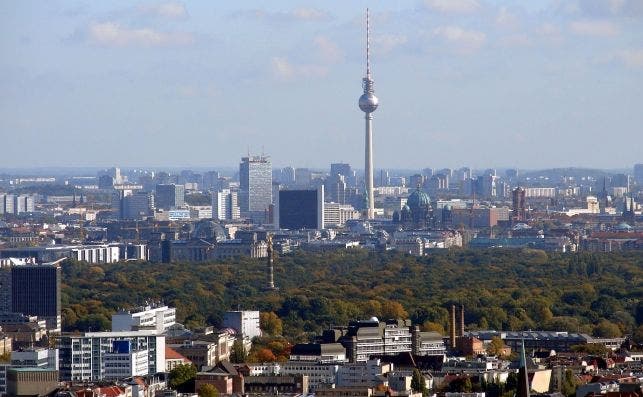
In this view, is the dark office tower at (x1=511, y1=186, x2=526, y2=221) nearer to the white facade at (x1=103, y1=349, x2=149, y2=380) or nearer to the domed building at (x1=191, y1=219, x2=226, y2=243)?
the domed building at (x1=191, y1=219, x2=226, y2=243)

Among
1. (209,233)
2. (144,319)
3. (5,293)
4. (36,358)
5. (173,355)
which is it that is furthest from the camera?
(209,233)

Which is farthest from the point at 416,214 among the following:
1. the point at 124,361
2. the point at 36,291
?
the point at 124,361

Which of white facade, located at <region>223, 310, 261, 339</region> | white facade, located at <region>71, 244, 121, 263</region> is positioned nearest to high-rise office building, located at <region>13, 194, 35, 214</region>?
white facade, located at <region>71, 244, 121, 263</region>

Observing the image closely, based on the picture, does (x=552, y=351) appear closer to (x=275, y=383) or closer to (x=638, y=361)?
(x=638, y=361)

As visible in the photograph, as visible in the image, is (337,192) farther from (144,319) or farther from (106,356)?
(106,356)

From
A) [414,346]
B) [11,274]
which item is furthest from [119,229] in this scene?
[414,346]

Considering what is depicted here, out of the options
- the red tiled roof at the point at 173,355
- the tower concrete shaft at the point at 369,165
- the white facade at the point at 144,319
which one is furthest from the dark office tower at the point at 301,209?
the red tiled roof at the point at 173,355
